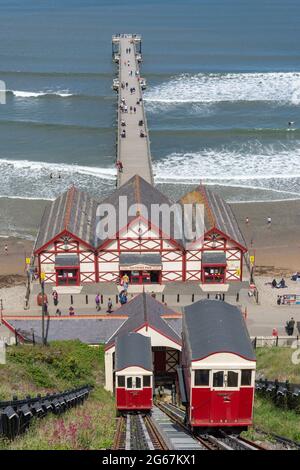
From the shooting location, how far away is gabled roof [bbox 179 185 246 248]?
36.9m

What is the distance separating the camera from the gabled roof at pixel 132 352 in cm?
2130

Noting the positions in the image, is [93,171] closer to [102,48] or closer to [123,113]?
[123,113]

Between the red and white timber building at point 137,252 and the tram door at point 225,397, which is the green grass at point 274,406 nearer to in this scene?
the tram door at point 225,397

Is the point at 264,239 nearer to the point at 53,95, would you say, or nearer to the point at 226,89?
the point at 226,89

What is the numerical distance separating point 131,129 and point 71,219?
2937 cm

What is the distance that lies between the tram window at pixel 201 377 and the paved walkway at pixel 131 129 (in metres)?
33.0

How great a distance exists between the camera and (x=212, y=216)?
37.5 metres

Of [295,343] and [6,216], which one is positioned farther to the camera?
[6,216]

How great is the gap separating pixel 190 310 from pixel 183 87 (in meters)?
80.7

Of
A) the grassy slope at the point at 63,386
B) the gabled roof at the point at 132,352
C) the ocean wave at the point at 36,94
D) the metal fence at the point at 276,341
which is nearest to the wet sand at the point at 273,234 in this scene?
the metal fence at the point at 276,341

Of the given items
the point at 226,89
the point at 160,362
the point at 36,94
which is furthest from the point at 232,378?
the point at 226,89

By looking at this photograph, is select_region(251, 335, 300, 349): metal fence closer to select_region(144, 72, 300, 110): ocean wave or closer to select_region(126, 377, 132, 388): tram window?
select_region(126, 377, 132, 388): tram window

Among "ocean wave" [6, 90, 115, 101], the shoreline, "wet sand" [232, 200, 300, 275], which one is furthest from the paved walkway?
Result: "wet sand" [232, 200, 300, 275]

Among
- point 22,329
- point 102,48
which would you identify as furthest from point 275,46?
point 22,329
